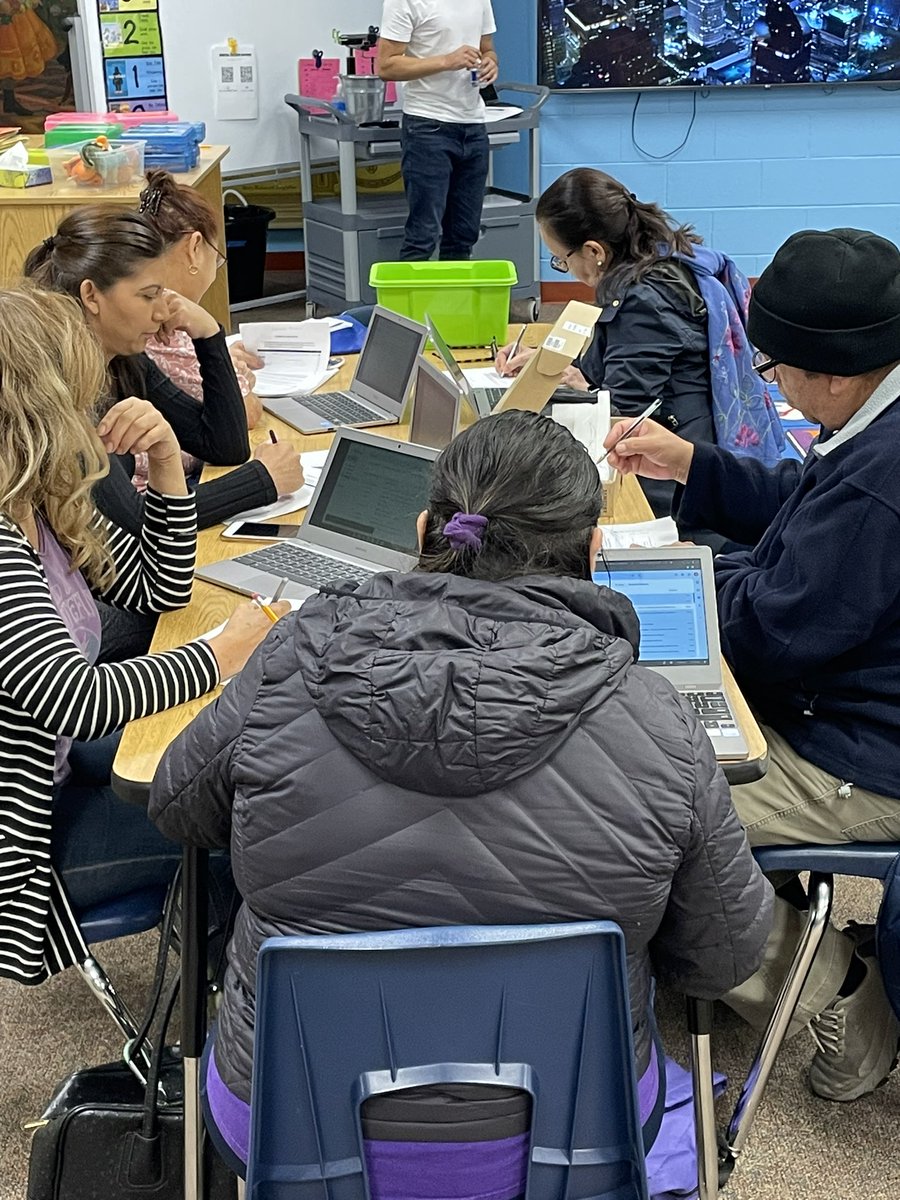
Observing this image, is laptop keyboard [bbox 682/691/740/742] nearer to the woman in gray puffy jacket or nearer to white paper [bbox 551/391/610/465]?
the woman in gray puffy jacket

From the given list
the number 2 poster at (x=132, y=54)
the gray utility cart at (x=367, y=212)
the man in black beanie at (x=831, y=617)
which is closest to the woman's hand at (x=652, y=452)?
the man in black beanie at (x=831, y=617)

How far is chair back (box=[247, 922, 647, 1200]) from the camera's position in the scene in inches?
45.7

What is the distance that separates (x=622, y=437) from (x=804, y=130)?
13.9ft

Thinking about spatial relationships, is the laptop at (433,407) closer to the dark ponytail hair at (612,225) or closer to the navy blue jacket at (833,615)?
the dark ponytail hair at (612,225)

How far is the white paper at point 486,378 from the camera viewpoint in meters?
3.04

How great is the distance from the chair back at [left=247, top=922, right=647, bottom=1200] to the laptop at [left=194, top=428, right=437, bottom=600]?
3.27 ft

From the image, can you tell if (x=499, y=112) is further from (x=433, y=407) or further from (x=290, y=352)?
(x=433, y=407)

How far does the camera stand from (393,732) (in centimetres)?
113

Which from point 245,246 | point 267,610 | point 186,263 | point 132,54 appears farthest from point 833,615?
point 245,246

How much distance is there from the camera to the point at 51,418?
1.70 metres

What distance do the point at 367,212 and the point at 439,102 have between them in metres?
0.61

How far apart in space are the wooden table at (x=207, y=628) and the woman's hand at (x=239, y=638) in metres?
0.05

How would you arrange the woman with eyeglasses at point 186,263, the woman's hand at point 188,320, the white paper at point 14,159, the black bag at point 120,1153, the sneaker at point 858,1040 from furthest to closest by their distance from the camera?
the white paper at point 14,159
the woman with eyeglasses at point 186,263
the woman's hand at point 188,320
the sneaker at point 858,1040
the black bag at point 120,1153

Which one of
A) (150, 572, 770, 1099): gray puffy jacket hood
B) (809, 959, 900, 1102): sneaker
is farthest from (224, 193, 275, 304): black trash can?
(150, 572, 770, 1099): gray puffy jacket hood
